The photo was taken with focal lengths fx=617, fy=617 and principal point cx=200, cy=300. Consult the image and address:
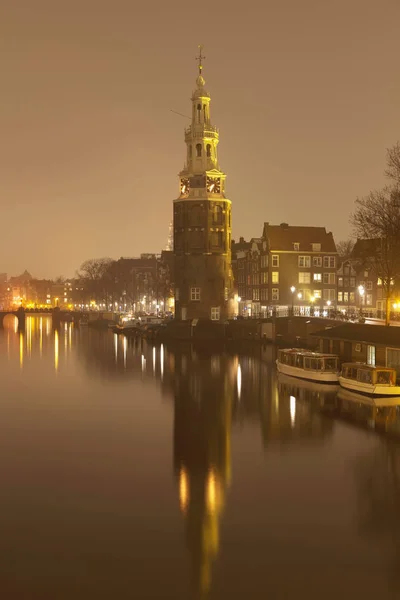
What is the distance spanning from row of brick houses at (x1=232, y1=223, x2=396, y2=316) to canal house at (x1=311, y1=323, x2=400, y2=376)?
42.0 metres

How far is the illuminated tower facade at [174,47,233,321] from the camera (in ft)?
339

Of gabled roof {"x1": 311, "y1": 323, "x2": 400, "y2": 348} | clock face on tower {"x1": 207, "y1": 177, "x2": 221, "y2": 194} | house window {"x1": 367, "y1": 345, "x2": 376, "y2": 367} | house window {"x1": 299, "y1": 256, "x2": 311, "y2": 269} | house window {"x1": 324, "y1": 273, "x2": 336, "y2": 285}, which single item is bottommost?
house window {"x1": 367, "y1": 345, "x2": 376, "y2": 367}

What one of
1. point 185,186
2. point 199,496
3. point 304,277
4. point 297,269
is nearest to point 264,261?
point 297,269

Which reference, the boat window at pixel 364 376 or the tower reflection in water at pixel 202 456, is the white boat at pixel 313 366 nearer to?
the boat window at pixel 364 376

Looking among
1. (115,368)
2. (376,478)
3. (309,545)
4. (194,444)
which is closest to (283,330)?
(115,368)

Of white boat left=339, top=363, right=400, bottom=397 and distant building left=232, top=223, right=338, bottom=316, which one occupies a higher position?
distant building left=232, top=223, right=338, bottom=316

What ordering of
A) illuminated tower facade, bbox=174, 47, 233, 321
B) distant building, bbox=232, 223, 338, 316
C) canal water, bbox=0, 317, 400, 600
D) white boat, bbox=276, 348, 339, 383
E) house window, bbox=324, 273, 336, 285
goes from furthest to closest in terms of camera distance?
house window, bbox=324, 273, 336, 285, distant building, bbox=232, 223, 338, 316, illuminated tower facade, bbox=174, 47, 233, 321, white boat, bbox=276, 348, 339, 383, canal water, bbox=0, 317, 400, 600

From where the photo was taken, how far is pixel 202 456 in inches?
1394

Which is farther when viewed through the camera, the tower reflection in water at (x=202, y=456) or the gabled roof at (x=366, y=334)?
the gabled roof at (x=366, y=334)

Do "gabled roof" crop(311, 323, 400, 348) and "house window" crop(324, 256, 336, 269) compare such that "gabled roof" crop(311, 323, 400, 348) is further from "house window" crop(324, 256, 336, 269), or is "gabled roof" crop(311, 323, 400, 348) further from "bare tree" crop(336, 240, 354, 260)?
"bare tree" crop(336, 240, 354, 260)

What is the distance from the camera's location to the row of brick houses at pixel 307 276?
353 feet

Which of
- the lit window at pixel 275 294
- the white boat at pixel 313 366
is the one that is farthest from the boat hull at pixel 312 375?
the lit window at pixel 275 294

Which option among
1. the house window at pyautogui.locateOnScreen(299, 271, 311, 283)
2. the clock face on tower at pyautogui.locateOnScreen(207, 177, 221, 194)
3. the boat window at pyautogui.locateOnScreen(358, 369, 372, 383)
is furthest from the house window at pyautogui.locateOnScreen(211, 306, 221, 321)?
the boat window at pyautogui.locateOnScreen(358, 369, 372, 383)

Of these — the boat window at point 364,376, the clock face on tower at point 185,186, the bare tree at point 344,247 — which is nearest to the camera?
the boat window at point 364,376
